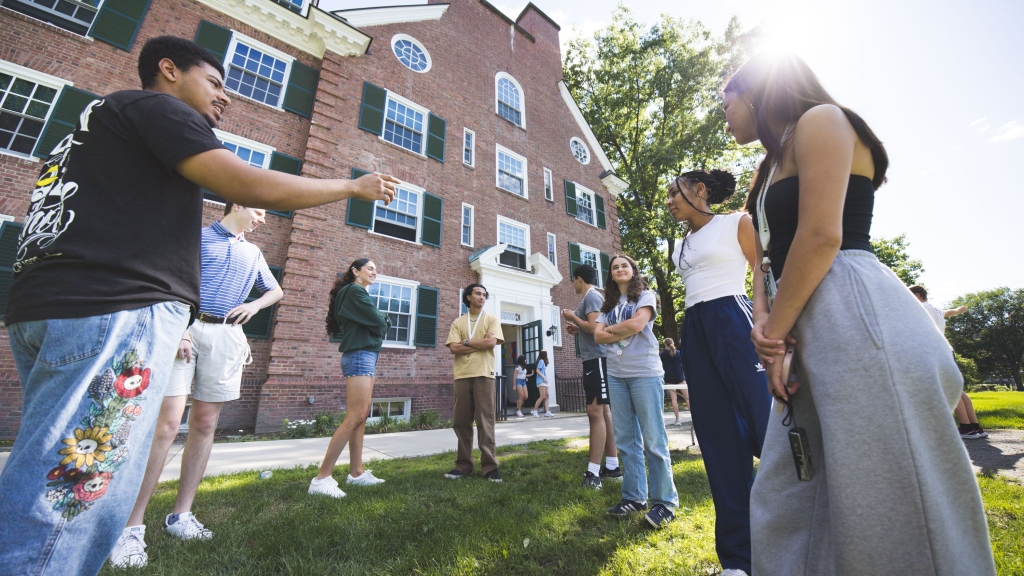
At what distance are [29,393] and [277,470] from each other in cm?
401

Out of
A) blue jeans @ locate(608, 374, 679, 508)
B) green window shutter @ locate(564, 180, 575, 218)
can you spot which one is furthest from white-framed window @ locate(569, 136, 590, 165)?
blue jeans @ locate(608, 374, 679, 508)

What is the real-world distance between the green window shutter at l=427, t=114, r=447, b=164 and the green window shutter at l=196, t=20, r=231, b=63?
16.7 feet

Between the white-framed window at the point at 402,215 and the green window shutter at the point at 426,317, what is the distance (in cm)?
151

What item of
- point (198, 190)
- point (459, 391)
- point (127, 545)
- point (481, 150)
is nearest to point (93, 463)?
point (198, 190)

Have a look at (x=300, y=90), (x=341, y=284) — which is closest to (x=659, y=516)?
(x=341, y=284)

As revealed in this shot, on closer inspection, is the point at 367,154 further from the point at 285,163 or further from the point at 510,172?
the point at 510,172

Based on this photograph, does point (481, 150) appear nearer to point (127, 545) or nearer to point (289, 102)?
point (289, 102)

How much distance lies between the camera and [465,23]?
1461 cm

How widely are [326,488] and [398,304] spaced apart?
742 centimetres

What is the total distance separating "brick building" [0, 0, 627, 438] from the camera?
8.00 meters

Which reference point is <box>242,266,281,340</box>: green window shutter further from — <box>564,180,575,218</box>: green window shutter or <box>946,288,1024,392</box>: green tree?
<box>946,288,1024,392</box>: green tree

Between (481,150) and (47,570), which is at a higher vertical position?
(481,150)

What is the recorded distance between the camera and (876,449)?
0.96 metres

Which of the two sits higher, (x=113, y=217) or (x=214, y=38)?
(x=214, y=38)
